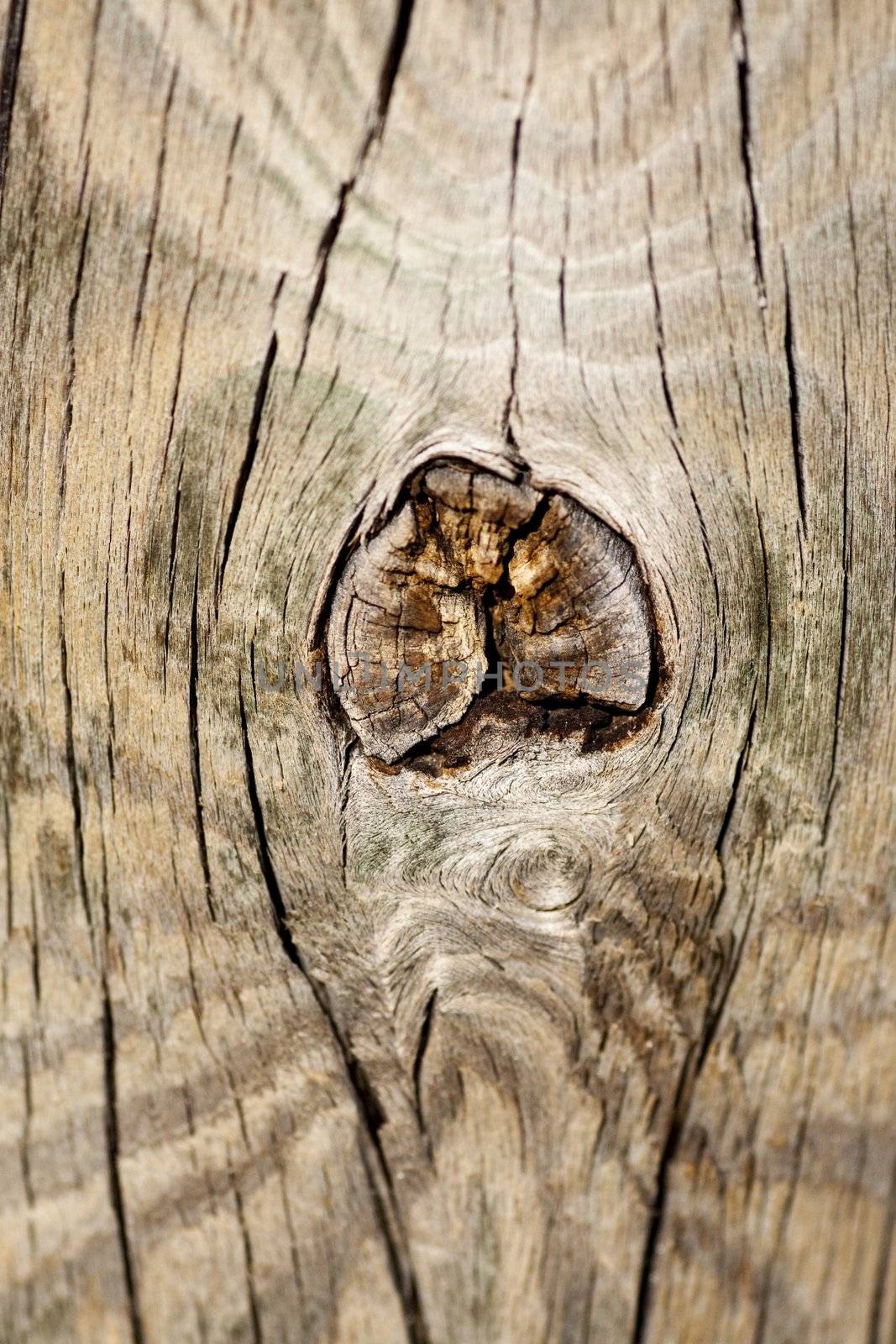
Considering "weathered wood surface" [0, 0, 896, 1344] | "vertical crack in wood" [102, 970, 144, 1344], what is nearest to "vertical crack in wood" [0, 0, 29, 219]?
"weathered wood surface" [0, 0, 896, 1344]

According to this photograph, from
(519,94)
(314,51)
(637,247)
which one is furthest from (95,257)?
(637,247)

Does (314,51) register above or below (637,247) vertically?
→ above

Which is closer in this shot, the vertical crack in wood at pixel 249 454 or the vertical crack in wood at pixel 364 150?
the vertical crack in wood at pixel 364 150

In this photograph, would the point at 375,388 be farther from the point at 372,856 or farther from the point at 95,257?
the point at 372,856

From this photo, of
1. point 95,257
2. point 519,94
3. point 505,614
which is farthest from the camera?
point 505,614

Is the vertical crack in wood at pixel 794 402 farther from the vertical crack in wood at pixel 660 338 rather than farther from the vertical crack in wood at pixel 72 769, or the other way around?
the vertical crack in wood at pixel 72 769

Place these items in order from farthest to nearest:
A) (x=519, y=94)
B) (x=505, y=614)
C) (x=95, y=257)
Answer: (x=505, y=614) → (x=95, y=257) → (x=519, y=94)

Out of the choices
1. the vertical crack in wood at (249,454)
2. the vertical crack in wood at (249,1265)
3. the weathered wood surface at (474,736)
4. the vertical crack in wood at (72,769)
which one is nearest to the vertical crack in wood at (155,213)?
the weathered wood surface at (474,736)

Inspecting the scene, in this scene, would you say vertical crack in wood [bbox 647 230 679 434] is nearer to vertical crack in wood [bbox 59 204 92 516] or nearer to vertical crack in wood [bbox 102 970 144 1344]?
vertical crack in wood [bbox 59 204 92 516]
